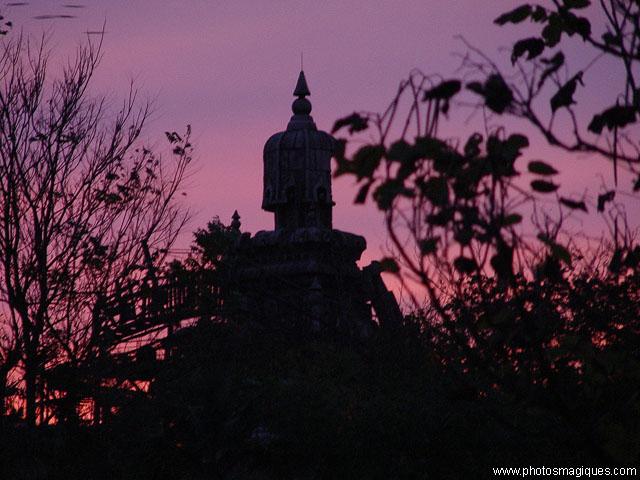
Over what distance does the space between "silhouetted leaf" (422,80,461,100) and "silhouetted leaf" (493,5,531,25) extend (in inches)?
25.7

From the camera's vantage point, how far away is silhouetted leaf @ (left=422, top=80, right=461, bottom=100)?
418cm

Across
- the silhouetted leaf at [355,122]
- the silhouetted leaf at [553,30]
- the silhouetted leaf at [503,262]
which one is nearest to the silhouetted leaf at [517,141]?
the silhouetted leaf at [503,262]

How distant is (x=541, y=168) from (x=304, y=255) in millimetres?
23523

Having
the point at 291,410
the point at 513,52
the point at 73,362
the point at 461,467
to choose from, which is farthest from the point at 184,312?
the point at 513,52

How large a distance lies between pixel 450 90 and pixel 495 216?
617 mm

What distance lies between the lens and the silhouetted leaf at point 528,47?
482 centimetres

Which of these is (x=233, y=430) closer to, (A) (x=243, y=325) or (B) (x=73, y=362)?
(B) (x=73, y=362)

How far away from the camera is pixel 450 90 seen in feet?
13.8

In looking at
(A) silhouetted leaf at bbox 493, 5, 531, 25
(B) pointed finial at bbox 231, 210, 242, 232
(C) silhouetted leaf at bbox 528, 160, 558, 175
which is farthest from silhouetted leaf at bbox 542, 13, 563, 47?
(B) pointed finial at bbox 231, 210, 242, 232

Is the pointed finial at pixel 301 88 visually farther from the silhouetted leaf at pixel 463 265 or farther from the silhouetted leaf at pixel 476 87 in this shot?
the silhouetted leaf at pixel 463 265

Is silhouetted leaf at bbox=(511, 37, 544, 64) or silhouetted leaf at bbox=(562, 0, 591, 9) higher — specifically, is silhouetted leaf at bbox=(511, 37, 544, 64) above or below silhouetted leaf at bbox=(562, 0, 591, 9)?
below

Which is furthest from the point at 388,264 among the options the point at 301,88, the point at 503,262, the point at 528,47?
the point at 301,88

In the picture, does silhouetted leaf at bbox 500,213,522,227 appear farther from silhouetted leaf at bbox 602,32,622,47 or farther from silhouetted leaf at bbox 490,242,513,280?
silhouetted leaf at bbox 602,32,622,47

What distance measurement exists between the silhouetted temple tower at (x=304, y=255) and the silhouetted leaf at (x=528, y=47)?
1438cm
